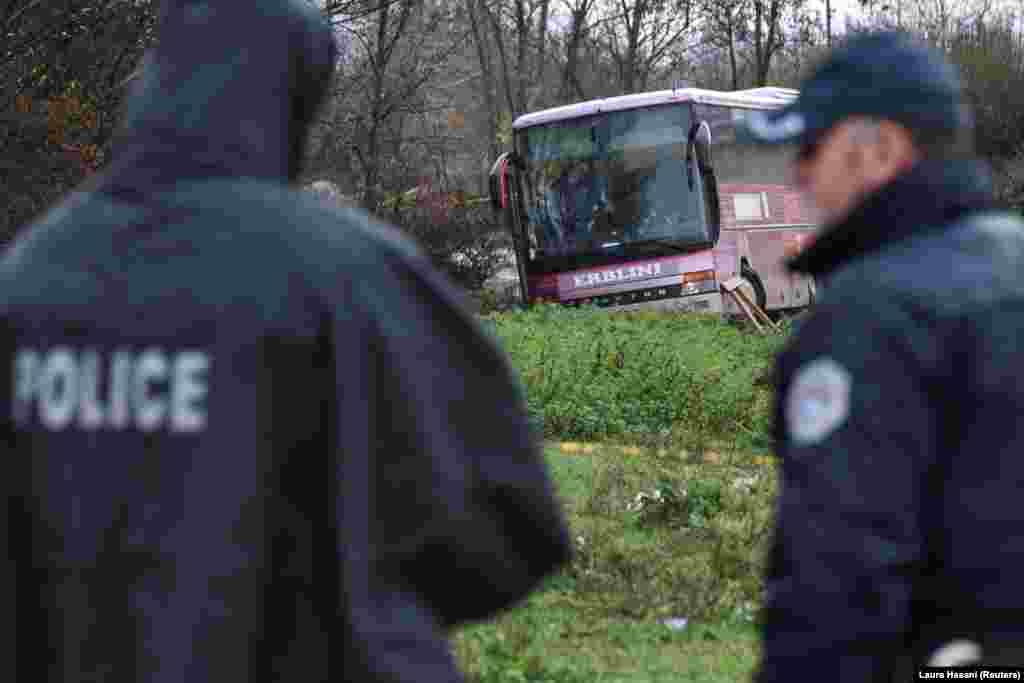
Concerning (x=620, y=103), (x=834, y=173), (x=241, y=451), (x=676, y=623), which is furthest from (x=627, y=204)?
(x=241, y=451)

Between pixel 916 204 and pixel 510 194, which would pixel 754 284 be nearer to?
pixel 510 194

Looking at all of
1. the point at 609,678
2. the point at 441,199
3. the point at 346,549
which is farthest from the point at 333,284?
→ the point at 441,199

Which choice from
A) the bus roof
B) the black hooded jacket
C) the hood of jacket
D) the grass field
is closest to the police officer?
the black hooded jacket

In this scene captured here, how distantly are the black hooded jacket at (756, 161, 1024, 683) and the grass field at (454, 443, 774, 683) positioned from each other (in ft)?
12.0

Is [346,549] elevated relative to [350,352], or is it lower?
lower

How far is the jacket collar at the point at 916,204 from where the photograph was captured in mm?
2801

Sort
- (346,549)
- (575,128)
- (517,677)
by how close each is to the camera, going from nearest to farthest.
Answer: (346,549) < (517,677) < (575,128)

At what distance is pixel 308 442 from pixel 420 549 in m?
0.23

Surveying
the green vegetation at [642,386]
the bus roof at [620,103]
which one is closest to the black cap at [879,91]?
the green vegetation at [642,386]

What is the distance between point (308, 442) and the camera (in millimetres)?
2711

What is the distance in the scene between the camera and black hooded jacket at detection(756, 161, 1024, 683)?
2.62 metres

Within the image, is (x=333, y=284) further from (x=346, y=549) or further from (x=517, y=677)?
(x=517, y=677)

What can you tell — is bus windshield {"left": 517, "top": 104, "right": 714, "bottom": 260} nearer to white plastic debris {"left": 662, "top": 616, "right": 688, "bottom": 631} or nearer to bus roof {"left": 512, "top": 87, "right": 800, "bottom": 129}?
bus roof {"left": 512, "top": 87, "right": 800, "bottom": 129}

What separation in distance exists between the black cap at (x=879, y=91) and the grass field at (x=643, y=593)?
3.69 meters
